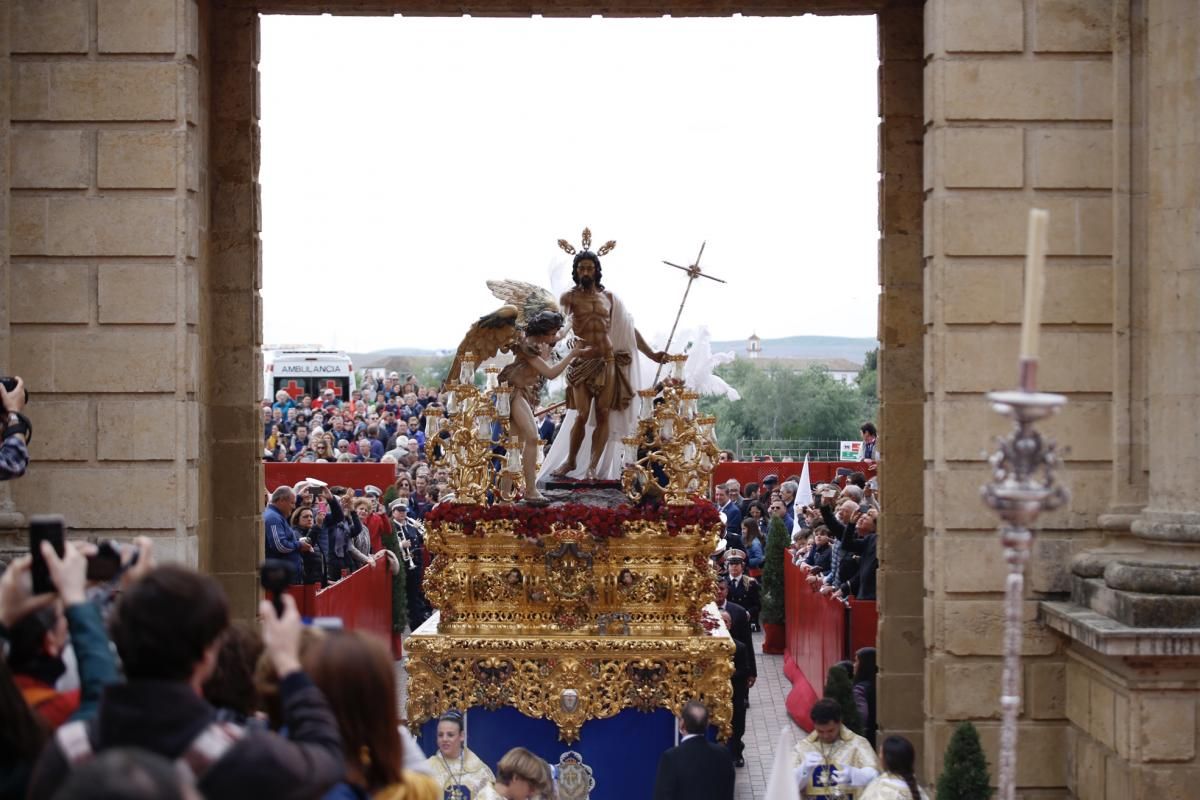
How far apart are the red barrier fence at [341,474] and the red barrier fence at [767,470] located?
7328 millimetres

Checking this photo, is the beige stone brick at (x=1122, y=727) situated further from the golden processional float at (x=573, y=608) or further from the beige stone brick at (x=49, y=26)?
the beige stone brick at (x=49, y=26)

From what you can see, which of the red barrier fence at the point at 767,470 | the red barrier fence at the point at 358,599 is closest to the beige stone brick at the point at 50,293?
the red barrier fence at the point at 358,599

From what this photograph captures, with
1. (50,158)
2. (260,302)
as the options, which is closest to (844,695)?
(260,302)

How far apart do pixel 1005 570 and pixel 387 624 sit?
443 inches

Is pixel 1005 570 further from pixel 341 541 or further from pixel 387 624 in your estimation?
pixel 387 624

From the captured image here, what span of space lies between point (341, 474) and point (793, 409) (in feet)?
94.0

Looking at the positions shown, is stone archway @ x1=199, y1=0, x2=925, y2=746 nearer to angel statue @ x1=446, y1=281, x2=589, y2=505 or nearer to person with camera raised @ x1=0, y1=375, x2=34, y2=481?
angel statue @ x1=446, y1=281, x2=589, y2=505

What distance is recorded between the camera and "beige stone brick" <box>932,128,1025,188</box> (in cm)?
1145

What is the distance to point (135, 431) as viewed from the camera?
1148 cm

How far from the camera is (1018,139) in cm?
1147

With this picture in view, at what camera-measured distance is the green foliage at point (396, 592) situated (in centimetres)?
2147

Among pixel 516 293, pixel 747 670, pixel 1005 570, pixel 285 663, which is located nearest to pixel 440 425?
pixel 516 293

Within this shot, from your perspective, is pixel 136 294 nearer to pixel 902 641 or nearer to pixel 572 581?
pixel 572 581

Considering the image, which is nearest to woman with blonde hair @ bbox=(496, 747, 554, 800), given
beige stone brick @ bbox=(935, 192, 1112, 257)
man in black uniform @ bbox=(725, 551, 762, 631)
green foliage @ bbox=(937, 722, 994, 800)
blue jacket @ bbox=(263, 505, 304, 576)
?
green foliage @ bbox=(937, 722, 994, 800)
